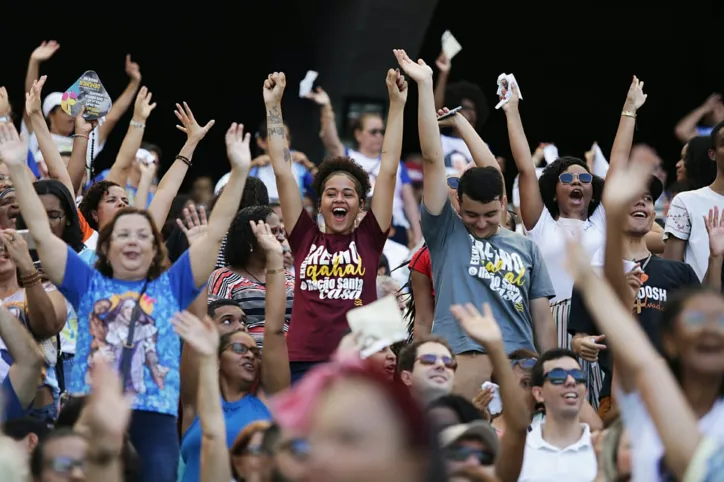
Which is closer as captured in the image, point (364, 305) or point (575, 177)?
point (364, 305)

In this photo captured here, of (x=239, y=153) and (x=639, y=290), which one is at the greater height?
(x=239, y=153)

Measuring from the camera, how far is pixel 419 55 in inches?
553

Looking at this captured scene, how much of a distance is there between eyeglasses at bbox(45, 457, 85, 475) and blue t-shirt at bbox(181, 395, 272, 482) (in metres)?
1.52

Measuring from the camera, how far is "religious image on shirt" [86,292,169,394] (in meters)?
5.77

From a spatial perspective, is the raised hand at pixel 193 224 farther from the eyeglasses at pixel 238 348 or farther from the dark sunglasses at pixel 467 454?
the dark sunglasses at pixel 467 454

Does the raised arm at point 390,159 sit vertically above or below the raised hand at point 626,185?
above

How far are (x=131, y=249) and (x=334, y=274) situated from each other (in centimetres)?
139

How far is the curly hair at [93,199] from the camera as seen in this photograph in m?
7.80

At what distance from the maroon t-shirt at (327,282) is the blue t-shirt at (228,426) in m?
0.51

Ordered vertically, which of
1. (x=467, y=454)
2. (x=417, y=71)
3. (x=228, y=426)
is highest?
(x=417, y=71)

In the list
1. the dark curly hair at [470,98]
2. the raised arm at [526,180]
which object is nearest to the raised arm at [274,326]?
the raised arm at [526,180]

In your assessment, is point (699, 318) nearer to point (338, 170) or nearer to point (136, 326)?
point (136, 326)

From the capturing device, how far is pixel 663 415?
3977mm

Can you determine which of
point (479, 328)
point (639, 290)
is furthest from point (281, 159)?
point (479, 328)
